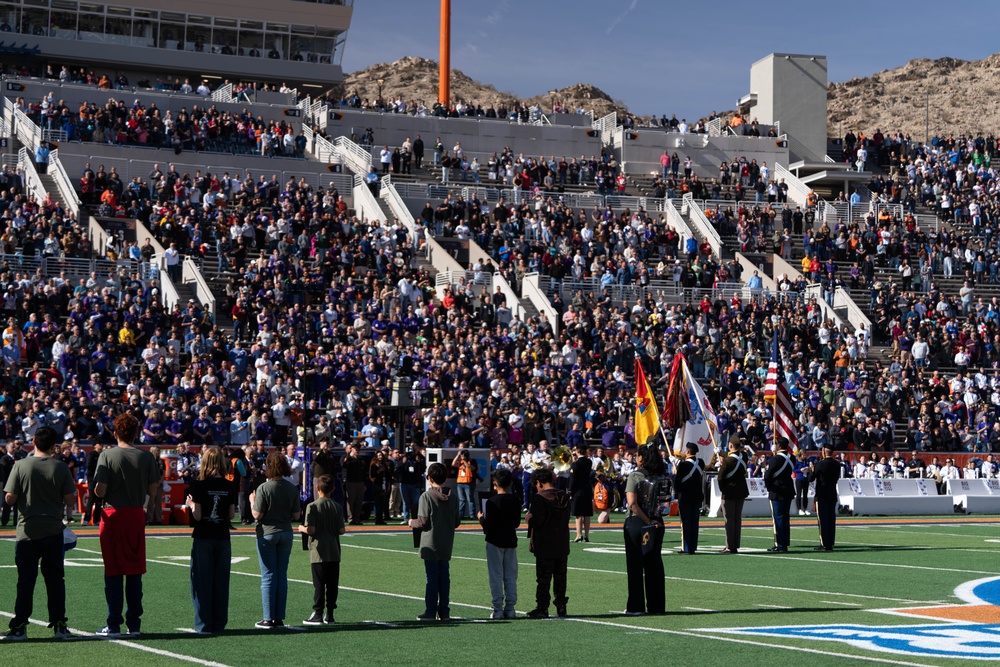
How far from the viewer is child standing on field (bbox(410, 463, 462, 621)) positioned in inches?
523

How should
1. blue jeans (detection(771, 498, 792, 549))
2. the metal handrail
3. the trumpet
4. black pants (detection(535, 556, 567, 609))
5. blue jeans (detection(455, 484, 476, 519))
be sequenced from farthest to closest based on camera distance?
1. the metal handrail
2. blue jeans (detection(455, 484, 476, 519))
3. the trumpet
4. blue jeans (detection(771, 498, 792, 549))
5. black pants (detection(535, 556, 567, 609))

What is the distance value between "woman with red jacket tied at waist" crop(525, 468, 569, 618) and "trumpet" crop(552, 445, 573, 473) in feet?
34.3

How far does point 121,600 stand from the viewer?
38.9ft

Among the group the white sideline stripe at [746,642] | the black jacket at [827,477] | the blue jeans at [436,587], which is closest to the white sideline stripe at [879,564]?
the black jacket at [827,477]

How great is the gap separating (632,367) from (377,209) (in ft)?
37.3

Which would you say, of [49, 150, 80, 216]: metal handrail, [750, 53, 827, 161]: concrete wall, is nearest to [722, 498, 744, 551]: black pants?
[49, 150, 80, 216]: metal handrail

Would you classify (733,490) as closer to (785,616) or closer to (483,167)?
(785,616)

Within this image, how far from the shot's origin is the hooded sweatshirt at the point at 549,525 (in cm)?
1389

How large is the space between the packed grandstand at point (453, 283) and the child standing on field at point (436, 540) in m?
13.9

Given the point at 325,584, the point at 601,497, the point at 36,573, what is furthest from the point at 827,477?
the point at 36,573

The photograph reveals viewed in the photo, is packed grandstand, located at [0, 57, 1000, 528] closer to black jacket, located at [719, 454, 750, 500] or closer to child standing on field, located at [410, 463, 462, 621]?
black jacket, located at [719, 454, 750, 500]

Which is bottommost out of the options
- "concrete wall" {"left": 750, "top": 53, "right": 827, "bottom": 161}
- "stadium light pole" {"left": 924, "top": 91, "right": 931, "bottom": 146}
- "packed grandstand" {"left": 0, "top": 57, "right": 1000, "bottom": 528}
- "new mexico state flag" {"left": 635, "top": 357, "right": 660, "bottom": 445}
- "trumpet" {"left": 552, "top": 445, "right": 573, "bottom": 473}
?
"trumpet" {"left": 552, "top": 445, "right": 573, "bottom": 473}

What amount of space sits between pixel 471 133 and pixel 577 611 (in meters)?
44.2

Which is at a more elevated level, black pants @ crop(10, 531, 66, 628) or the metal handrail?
the metal handrail
